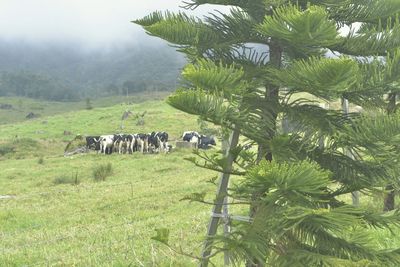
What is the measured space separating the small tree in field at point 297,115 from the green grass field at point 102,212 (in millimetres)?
500

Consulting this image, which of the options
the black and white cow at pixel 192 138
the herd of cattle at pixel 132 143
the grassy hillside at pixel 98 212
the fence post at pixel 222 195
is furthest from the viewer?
the black and white cow at pixel 192 138

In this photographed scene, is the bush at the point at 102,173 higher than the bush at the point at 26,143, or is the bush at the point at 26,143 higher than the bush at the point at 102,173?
the bush at the point at 102,173

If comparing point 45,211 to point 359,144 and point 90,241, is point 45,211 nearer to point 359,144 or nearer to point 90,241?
point 90,241

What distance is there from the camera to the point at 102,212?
46.6ft

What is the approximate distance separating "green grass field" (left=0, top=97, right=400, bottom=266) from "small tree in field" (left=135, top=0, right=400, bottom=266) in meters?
0.50

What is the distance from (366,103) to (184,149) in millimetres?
31466

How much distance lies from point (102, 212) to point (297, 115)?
39.1 feet

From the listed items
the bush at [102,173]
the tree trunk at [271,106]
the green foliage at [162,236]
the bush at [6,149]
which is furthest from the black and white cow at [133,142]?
the green foliage at [162,236]

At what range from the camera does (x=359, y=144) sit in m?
2.71

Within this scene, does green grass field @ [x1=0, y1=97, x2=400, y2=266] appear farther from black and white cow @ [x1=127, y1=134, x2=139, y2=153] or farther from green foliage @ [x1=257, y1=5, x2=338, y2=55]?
black and white cow @ [x1=127, y1=134, x2=139, y2=153]

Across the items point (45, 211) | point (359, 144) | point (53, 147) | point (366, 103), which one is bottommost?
point (53, 147)

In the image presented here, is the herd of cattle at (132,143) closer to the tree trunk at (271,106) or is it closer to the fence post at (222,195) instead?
the fence post at (222,195)

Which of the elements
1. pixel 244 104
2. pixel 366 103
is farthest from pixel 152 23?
pixel 366 103

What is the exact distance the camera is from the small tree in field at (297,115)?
2.43 meters
